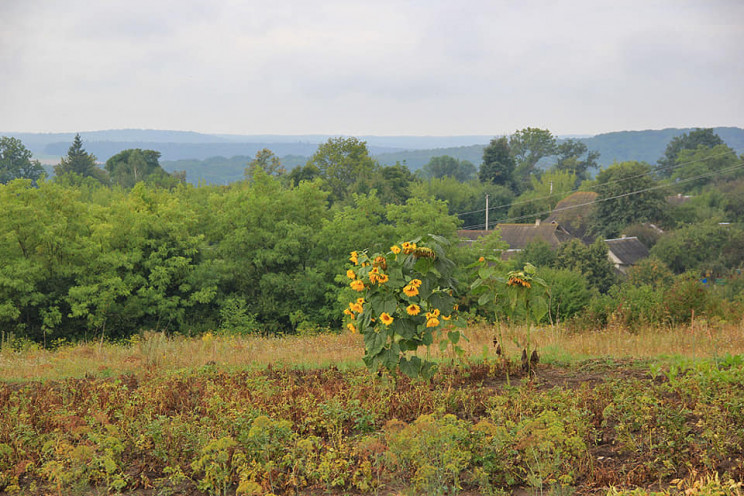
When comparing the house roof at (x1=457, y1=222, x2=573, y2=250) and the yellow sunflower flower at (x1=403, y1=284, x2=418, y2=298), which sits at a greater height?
the yellow sunflower flower at (x1=403, y1=284, x2=418, y2=298)

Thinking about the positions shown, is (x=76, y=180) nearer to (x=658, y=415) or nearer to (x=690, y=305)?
(x=690, y=305)

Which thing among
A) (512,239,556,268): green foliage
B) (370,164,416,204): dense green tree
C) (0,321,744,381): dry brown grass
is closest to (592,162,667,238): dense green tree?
(370,164,416,204): dense green tree

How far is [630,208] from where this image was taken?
62.7 m

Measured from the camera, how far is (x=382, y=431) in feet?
16.5

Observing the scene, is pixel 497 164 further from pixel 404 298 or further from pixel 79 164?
pixel 404 298

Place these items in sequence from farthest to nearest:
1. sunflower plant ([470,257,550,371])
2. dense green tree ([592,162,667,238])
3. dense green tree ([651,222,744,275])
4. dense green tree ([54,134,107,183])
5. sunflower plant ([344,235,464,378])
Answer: dense green tree ([54,134,107,183]) → dense green tree ([592,162,667,238]) → dense green tree ([651,222,744,275]) → sunflower plant ([470,257,550,371]) → sunflower plant ([344,235,464,378])

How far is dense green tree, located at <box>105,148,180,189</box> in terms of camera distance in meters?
82.7

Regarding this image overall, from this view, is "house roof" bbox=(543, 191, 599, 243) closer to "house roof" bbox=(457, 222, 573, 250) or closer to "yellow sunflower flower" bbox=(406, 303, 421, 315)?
"house roof" bbox=(457, 222, 573, 250)

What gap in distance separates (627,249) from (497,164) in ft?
130

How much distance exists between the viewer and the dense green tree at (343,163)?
66.6 meters

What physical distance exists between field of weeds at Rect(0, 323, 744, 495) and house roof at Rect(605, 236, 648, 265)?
49180 millimetres

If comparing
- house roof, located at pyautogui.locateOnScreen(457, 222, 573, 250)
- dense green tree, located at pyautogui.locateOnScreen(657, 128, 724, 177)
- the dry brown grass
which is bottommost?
house roof, located at pyautogui.locateOnScreen(457, 222, 573, 250)

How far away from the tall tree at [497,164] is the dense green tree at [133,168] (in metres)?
43.2

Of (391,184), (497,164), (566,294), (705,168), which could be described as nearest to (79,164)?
(391,184)
